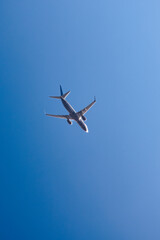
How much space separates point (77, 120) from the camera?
179 feet

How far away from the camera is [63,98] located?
5538 cm

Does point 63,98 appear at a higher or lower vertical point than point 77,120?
higher

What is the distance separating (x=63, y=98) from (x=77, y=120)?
21.1ft
